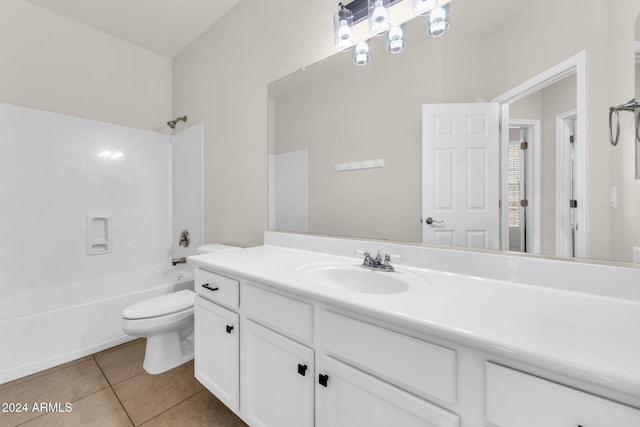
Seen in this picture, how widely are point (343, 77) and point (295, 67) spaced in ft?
1.28

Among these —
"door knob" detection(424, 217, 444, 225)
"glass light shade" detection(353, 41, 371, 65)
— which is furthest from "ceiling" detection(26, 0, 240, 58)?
"door knob" detection(424, 217, 444, 225)

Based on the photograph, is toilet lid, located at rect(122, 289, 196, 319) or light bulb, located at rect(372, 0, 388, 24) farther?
toilet lid, located at rect(122, 289, 196, 319)

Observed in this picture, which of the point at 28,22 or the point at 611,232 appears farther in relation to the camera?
the point at 28,22

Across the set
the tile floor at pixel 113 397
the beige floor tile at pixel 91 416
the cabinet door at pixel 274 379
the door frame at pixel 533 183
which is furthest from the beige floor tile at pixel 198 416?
the door frame at pixel 533 183

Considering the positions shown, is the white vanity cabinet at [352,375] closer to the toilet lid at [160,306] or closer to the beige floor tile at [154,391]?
the beige floor tile at [154,391]

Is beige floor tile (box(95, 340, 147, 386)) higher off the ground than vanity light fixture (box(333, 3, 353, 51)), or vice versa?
vanity light fixture (box(333, 3, 353, 51))

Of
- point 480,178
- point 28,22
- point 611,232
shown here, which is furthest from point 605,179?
point 28,22

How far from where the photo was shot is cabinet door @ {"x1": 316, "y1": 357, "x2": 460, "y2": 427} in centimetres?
66

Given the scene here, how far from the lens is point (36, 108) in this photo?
207cm

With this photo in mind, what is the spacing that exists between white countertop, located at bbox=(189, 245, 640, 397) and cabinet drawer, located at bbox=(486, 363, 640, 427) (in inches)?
2.1

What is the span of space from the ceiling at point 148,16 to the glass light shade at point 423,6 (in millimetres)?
1507

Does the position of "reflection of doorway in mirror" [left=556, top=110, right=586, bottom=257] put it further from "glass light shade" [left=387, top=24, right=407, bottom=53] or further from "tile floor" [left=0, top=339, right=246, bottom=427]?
"tile floor" [left=0, top=339, right=246, bottom=427]

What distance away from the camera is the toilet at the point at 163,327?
164 centimetres

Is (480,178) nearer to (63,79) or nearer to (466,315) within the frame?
(466,315)
